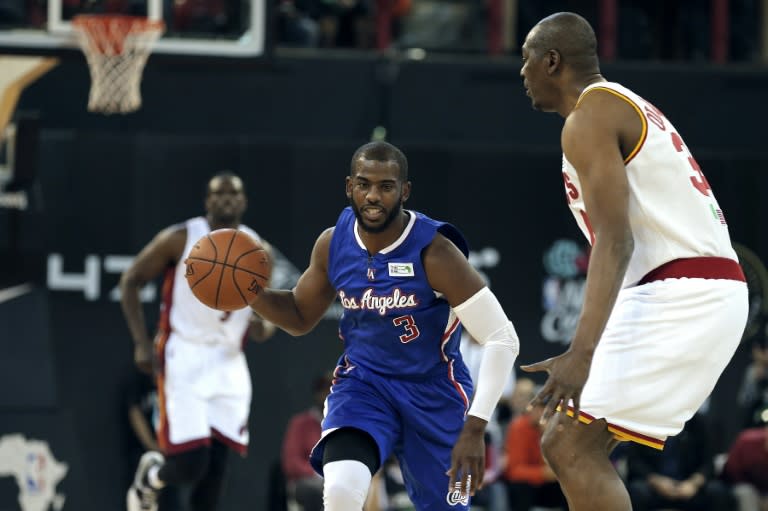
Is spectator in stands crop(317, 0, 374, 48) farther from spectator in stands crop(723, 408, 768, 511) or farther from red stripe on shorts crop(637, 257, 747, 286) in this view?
red stripe on shorts crop(637, 257, 747, 286)

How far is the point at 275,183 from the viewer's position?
1139 centimetres

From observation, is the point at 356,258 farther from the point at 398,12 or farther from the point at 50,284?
the point at 398,12

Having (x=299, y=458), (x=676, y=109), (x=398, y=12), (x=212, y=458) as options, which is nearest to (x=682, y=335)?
(x=212, y=458)

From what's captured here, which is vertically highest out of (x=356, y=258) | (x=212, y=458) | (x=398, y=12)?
(x=398, y=12)

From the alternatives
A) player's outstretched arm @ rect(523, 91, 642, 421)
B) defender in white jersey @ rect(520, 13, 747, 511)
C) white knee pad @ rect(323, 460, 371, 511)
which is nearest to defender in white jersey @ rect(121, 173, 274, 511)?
white knee pad @ rect(323, 460, 371, 511)

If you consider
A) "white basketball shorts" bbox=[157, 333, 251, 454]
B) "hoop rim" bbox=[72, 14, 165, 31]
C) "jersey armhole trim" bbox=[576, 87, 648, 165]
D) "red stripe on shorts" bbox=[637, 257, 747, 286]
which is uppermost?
"hoop rim" bbox=[72, 14, 165, 31]

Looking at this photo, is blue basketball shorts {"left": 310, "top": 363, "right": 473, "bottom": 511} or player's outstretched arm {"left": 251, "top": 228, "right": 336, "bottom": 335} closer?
blue basketball shorts {"left": 310, "top": 363, "right": 473, "bottom": 511}

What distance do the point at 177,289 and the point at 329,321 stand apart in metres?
3.23

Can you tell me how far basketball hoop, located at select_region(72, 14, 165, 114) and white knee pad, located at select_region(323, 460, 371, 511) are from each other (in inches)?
200

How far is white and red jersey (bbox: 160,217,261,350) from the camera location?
8203 mm

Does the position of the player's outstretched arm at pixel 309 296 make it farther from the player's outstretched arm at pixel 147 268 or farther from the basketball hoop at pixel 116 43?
the basketball hoop at pixel 116 43

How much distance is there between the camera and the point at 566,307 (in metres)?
11.7

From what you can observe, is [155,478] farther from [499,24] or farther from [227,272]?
[499,24]

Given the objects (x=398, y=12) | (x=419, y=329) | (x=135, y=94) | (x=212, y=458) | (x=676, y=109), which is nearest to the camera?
(x=419, y=329)
